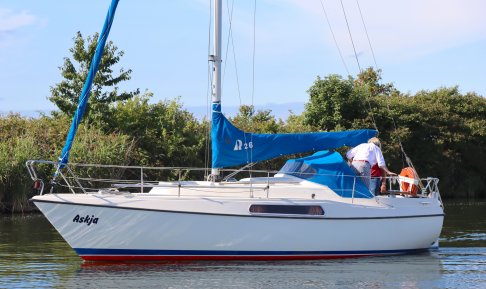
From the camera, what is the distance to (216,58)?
19.3 meters

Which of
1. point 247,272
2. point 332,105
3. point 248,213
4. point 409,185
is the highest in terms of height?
point 332,105

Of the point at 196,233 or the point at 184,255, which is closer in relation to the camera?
the point at 196,233

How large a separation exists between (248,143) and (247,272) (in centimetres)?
345

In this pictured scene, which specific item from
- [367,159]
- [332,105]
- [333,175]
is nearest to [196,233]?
[333,175]

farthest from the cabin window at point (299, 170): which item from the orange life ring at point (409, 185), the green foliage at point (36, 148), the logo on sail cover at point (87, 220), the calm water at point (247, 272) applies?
the green foliage at point (36, 148)

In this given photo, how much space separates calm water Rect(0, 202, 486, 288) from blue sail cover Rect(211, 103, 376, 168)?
2.56m

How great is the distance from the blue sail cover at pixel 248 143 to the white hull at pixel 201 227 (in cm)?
145

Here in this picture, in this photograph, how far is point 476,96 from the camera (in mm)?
50281

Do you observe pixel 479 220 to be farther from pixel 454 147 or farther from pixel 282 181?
pixel 454 147

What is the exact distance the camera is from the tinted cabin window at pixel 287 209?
18.1m

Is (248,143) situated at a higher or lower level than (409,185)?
higher

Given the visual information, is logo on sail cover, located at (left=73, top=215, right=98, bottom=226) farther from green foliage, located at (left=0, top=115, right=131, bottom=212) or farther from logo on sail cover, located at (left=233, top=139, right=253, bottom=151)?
green foliage, located at (left=0, top=115, right=131, bottom=212)

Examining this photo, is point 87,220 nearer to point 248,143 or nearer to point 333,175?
point 248,143

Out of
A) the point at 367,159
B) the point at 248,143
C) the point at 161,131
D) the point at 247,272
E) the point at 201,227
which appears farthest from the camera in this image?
the point at 161,131
